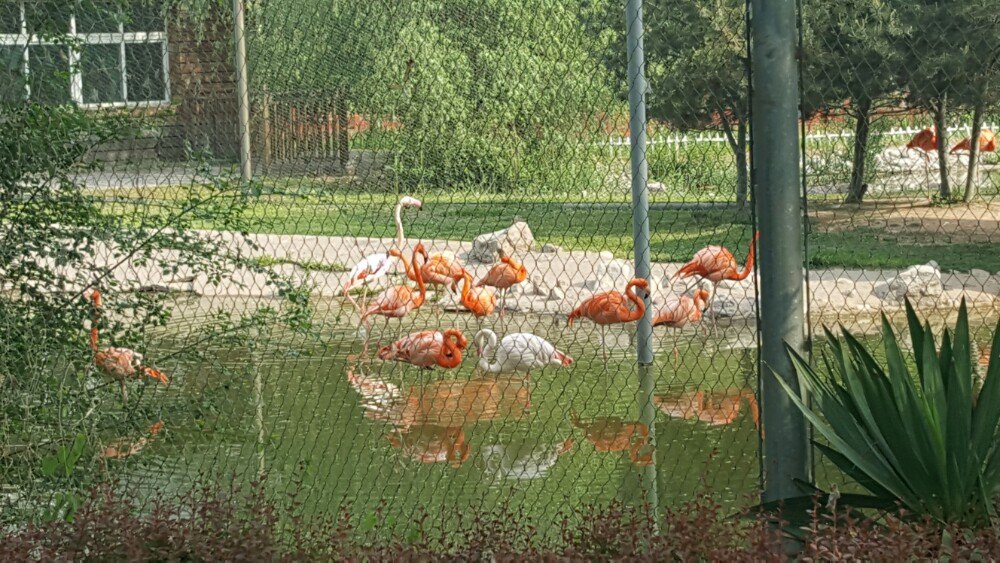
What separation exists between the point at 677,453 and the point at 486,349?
1.85 m

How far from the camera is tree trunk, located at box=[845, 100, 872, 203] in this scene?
12.3 feet

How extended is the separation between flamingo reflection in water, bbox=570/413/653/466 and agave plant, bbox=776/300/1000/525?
7.26 ft

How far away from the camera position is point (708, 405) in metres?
6.08

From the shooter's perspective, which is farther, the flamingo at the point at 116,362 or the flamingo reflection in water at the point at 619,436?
the flamingo reflection in water at the point at 619,436

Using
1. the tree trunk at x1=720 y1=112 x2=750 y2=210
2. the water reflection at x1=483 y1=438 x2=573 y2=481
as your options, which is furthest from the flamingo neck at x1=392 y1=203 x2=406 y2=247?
the tree trunk at x1=720 y1=112 x2=750 y2=210

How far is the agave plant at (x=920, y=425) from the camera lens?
283 centimetres

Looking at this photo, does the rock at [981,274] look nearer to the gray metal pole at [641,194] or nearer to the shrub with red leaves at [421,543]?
the gray metal pole at [641,194]

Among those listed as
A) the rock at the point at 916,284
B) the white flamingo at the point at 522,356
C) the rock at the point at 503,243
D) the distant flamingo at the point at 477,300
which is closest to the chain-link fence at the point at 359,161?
the white flamingo at the point at 522,356

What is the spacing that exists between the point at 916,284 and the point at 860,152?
16.0 feet

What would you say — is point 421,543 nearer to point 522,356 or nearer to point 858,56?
point 858,56

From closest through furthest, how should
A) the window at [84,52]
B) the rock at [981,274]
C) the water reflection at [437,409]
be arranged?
1. the window at [84,52]
2. the water reflection at [437,409]
3. the rock at [981,274]

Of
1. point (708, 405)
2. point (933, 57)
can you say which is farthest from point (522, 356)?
→ point (933, 57)

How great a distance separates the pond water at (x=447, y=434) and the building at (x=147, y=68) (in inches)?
31.1

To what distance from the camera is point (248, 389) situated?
6.58 meters
